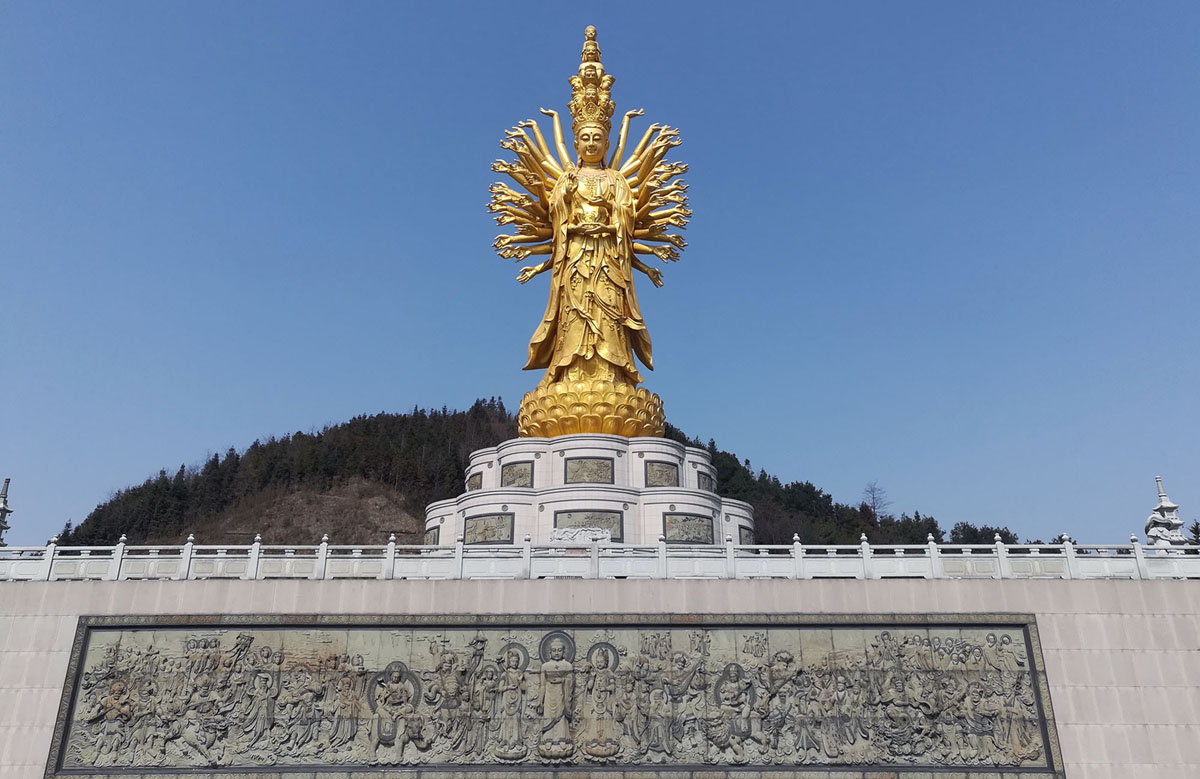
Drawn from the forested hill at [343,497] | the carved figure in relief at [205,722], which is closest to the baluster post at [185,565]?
the carved figure in relief at [205,722]

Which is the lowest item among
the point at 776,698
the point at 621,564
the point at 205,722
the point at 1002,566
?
the point at 205,722

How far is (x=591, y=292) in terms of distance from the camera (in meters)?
17.6

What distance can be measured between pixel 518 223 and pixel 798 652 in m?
10.8

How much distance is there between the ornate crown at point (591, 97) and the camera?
18609 mm

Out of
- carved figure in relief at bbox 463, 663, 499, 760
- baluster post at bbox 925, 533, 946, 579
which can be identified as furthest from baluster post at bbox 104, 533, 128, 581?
baluster post at bbox 925, 533, 946, 579

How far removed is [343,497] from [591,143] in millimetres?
29147

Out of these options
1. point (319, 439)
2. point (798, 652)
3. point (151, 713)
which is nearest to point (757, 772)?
point (798, 652)

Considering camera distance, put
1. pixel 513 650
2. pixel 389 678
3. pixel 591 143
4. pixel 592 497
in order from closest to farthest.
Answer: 1. pixel 389 678
2. pixel 513 650
3. pixel 592 497
4. pixel 591 143

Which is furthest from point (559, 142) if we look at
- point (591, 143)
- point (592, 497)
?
point (592, 497)

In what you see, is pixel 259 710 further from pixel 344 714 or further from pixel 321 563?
pixel 321 563

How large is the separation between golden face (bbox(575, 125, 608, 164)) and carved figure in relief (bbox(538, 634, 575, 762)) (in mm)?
10581

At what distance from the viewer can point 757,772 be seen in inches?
424

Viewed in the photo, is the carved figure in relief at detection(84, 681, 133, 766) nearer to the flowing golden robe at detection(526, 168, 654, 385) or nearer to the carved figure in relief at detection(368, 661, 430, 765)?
the carved figure in relief at detection(368, 661, 430, 765)

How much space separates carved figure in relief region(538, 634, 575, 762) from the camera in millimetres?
10883
